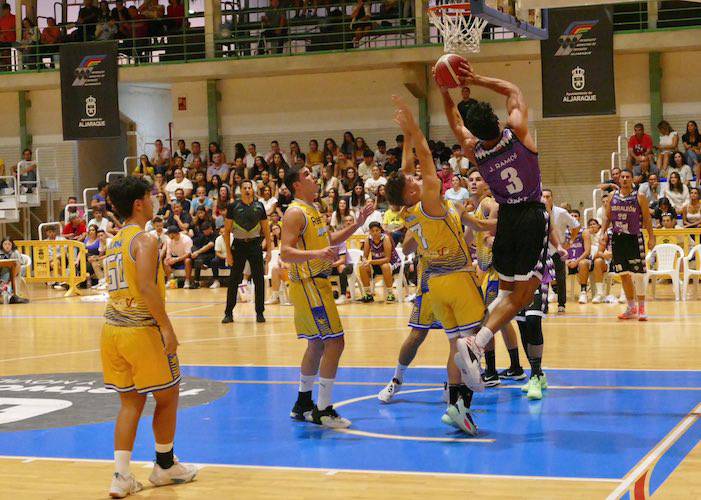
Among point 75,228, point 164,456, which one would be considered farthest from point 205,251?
point 164,456

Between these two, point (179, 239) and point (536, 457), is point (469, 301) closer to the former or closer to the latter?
point (536, 457)

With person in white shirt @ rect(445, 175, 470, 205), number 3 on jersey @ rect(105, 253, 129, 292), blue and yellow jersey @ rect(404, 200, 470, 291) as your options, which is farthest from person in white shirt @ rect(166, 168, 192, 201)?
number 3 on jersey @ rect(105, 253, 129, 292)

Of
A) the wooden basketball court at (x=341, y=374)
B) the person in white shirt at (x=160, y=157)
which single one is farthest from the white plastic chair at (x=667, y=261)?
the person in white shirt at (x=160, y=157)

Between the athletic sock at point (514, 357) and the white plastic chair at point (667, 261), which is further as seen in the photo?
the white plastic chair at point (667, 261)

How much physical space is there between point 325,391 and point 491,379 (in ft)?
6.62

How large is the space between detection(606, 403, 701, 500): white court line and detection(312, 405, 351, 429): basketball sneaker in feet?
7.03

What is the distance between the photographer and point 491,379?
28.9ft

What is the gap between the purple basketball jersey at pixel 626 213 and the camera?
12656 mm

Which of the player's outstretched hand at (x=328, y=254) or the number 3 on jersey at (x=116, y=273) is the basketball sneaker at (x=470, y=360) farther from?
the number 3 on jersey at (x=116, y=273)

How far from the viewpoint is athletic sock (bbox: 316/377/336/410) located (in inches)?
287

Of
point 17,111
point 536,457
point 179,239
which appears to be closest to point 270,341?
point 536,457

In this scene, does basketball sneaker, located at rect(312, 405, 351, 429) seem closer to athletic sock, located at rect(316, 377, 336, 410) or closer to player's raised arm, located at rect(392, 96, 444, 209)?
athletic sock, located at rect(316, 377, 336, 410)

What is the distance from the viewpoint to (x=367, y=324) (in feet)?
45.0

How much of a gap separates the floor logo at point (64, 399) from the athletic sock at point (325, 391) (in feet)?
4.76
